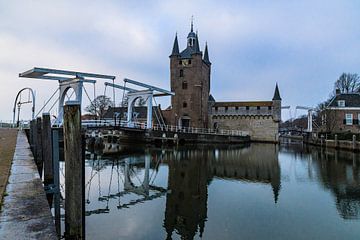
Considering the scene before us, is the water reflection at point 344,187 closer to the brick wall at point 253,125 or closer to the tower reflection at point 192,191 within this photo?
the tower reflection at point 192,191

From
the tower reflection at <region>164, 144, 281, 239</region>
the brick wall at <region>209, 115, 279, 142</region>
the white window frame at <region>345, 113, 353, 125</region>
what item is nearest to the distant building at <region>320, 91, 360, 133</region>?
the white window frame at <region>345, 113, 353, 125</region>

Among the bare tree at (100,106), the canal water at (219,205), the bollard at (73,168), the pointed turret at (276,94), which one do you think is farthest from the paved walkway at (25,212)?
the bare tree at (100,106)

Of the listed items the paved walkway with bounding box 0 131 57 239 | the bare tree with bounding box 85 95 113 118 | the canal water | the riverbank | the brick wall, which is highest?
the bare tree with bounding box 85 95 113 118

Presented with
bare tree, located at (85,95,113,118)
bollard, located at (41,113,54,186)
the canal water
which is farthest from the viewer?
bare tree, located at (85,95,113,118)

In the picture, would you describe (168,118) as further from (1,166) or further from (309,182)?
(1,166)

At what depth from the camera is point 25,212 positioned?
283 centimetres

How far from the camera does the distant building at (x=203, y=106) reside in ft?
117

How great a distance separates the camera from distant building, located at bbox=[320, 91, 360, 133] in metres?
32.0

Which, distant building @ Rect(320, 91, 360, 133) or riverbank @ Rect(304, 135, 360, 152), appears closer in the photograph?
riverbank @ Rect(304, 135, 360, 152)

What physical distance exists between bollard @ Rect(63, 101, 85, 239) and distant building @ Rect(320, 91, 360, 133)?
34160mm

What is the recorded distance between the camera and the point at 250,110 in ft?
128

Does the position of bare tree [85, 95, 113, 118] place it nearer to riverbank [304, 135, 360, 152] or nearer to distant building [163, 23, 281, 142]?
distant building [163, 23, 281, 142]

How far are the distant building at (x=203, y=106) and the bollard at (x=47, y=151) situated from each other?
29291 mm

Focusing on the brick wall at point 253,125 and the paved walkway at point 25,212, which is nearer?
the paved walkway at point 25,212
